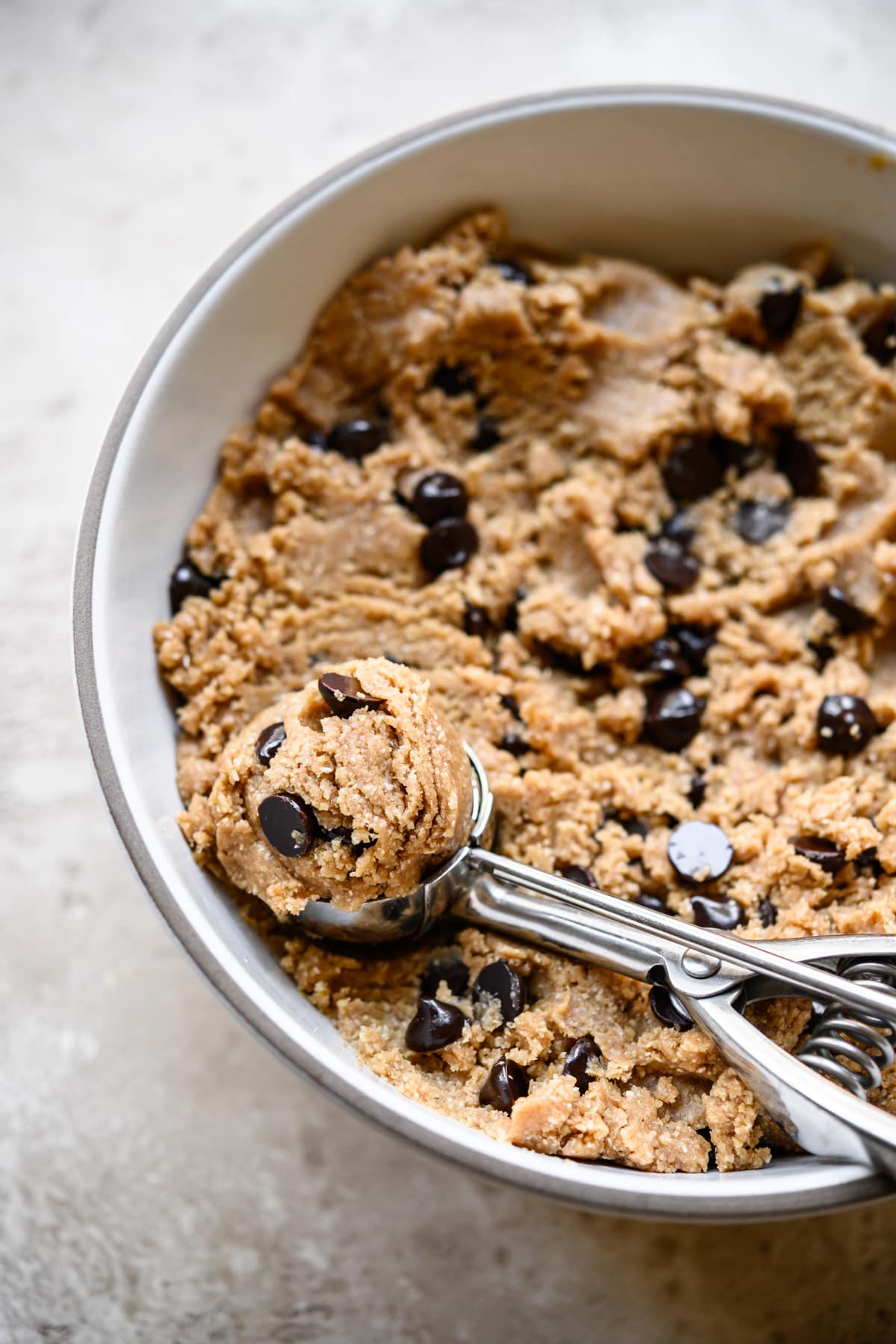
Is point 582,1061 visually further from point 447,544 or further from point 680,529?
point 680,529

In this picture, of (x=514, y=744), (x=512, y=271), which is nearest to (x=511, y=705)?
(x=514, y=744)

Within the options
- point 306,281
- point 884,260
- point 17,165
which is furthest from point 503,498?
point 17,165

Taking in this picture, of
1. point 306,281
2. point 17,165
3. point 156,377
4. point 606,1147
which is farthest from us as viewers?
point 17,165

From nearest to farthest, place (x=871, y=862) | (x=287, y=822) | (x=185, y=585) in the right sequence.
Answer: (x=287, y=822)
(x=871, y=862)
(x=185, y=585)

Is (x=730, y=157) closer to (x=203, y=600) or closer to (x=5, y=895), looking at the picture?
(x=203, y=600)

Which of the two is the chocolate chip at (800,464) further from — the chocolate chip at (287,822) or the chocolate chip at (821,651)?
the chocolate chip at (287,822)

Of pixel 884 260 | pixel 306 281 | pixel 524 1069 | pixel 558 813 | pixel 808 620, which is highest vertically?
pixel 884 260

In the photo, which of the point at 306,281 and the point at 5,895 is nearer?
the point at 306,281
